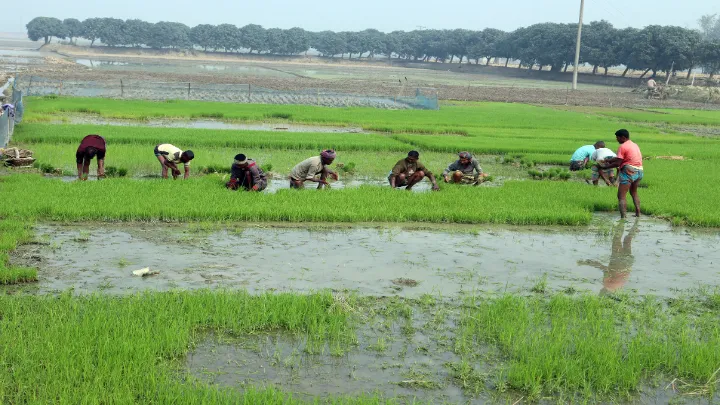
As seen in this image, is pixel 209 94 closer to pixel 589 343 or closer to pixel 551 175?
pixel 551 175

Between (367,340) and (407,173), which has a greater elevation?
(407,173)

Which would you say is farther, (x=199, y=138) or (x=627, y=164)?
(x=199, y=138)

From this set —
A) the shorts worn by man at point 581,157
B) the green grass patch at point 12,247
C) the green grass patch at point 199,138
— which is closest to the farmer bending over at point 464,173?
the shorts worn by man at point 581,157

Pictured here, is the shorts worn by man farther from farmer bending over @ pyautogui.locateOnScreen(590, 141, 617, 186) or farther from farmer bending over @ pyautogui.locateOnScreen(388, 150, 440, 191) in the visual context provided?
farmer bending over @ pyautogui.locateOnScreen(388, 150, 440, 191)

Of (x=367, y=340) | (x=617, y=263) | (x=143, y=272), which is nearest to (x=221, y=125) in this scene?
(x=143, y=272)

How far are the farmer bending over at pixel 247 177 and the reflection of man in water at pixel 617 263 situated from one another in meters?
5.39

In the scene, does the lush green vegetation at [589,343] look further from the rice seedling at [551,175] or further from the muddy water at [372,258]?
the rice seedling at [551,175]

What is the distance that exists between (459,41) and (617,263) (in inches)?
4354

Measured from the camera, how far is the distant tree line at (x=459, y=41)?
73.3 metres

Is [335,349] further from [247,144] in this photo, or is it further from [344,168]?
[247,144]

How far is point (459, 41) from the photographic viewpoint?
115812 mm

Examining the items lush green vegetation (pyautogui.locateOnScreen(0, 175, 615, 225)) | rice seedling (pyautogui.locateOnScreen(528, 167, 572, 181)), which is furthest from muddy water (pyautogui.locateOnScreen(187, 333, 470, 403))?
rice seedling (pyautogui.locateOnScreen(528, 167, 572, 181))

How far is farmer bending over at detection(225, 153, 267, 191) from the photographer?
38.9ft

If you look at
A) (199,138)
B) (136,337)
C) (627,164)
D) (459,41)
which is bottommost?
(136,337)
